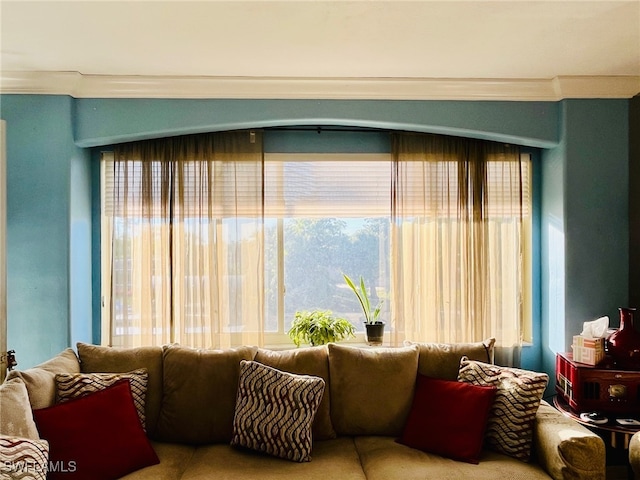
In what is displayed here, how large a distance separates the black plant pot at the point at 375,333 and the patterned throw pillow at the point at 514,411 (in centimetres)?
106

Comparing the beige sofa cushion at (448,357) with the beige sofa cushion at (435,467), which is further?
the beige sofa cushion at (448,357)

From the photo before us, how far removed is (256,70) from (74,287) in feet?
5.87

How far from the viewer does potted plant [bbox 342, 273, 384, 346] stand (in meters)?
3.83

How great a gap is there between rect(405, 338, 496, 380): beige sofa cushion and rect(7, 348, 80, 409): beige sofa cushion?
1892 millimetres

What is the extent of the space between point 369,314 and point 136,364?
1.69 meters

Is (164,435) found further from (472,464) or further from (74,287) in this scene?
(472,464)

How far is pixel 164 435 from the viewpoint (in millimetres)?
2859

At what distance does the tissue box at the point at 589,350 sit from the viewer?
10.5 feet

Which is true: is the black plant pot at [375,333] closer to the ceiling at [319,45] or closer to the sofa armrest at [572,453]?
the sofa armrest at [572,453]

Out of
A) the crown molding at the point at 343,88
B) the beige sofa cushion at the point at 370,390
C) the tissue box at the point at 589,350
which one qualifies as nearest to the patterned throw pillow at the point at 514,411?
the beige sofa cushion at the point at 370,390

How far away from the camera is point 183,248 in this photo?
3826mm

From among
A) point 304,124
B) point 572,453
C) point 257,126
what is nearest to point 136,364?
point 257,126

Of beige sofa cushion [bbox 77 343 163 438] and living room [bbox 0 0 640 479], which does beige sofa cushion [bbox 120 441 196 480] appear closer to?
living room [bbox 0 0 640 479]

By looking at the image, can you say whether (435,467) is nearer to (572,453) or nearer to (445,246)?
(572,453)
